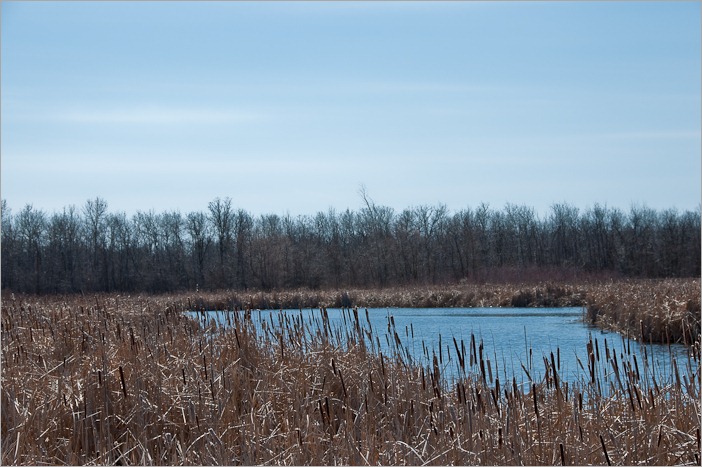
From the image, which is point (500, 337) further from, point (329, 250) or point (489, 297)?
point (329, 250)

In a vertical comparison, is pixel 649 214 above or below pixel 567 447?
above

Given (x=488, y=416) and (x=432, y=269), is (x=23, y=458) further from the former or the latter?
(x=432, y=269)

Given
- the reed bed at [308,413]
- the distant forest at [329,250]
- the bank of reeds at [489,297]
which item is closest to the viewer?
the reed bed at [308,413]

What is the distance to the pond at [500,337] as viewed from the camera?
780 centimetres

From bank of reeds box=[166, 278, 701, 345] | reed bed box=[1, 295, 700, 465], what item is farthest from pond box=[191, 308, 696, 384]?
bank of reeds box=[166, 278, 701, 345]

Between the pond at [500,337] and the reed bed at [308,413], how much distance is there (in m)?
0.53

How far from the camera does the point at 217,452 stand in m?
4.53

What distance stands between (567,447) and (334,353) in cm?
257

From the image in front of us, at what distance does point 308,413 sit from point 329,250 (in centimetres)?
3972

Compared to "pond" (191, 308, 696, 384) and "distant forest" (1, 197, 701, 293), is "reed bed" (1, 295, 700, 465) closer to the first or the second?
"pond" (191, 308, 696, 384)

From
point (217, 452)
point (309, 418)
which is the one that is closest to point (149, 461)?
point (217, 452)

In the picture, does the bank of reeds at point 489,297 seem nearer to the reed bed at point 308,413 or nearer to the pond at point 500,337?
the pond at point 500,337

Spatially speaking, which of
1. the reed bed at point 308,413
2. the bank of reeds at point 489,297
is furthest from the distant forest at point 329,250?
the reed bed at point 308,413

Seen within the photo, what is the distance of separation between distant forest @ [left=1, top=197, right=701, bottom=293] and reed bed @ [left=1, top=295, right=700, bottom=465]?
91.7 ft
